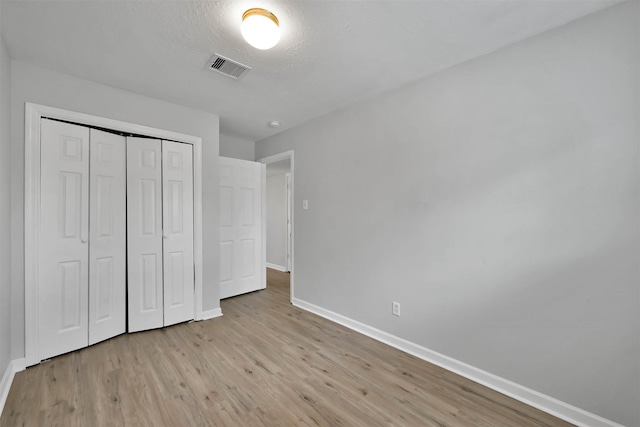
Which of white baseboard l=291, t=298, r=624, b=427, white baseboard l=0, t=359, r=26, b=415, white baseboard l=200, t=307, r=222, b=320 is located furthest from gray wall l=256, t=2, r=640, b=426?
white baseboard l=0, t=359, r=26, b=415

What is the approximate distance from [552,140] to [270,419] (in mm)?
2544

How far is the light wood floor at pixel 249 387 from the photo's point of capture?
166 cm

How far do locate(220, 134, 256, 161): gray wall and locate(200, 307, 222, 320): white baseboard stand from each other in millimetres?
2330

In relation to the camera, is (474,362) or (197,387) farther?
(474,362)

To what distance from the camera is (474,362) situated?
207 cm

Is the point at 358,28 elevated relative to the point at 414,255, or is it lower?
elevated

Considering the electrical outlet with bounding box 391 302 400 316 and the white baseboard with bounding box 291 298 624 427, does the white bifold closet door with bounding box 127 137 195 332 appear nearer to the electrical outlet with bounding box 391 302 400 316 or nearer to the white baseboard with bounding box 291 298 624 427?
the white baseboard with bounding box 291 298 624 427

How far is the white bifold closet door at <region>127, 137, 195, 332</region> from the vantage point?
2748mm

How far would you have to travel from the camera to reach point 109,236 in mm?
2590

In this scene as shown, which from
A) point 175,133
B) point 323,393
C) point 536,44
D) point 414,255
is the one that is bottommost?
point 323,393

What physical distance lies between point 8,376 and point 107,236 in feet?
3.86

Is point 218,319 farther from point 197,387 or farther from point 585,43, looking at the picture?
point 585,43

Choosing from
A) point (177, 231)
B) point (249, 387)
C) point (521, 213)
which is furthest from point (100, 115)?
point (521, 213)

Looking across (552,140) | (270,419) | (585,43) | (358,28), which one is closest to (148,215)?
(270,419)
